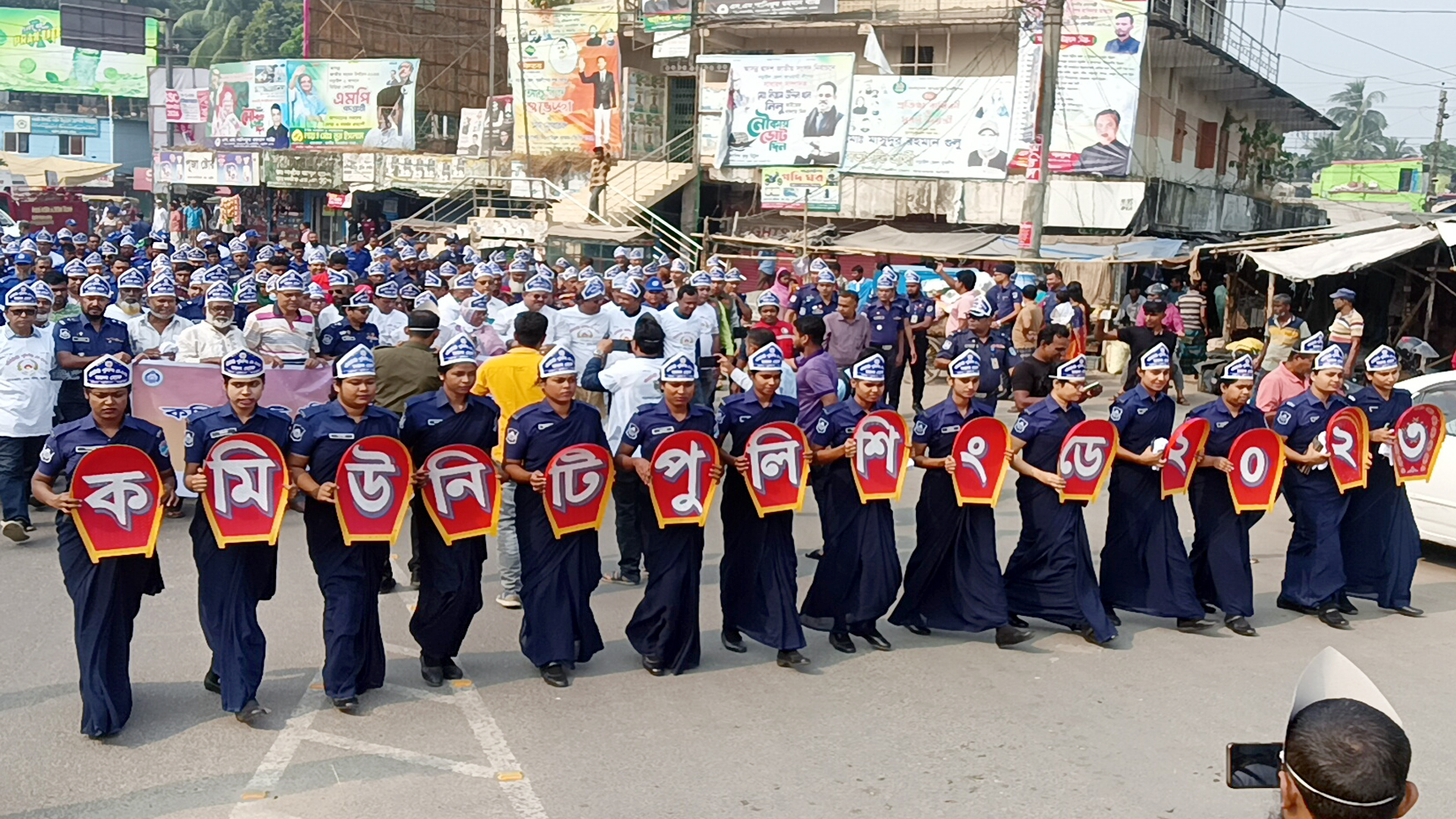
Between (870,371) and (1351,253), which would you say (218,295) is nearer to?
(870,371)

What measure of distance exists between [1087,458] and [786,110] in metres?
24.4

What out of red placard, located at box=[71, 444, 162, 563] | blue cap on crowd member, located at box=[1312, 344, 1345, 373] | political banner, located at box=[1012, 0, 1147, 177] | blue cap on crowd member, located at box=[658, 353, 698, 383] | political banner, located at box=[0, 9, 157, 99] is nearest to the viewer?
red placard, located at box=[71, 444, 162, 563]

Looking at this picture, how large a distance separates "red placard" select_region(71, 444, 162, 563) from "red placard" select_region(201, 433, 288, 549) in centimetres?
24

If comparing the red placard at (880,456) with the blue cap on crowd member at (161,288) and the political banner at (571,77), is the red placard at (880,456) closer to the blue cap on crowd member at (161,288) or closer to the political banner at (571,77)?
the blue cap on crowd member at (161,288)

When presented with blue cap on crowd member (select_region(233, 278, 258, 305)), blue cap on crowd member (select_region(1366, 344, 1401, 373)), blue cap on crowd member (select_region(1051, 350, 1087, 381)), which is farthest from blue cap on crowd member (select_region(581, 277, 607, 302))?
blue cap on crowd member (select_region(1366, 344, 1401, 373))

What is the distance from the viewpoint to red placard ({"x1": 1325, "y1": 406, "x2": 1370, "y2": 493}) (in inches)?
340

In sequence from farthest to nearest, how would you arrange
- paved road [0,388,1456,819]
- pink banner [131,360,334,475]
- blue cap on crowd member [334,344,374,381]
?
pink banner [131,360,334,475], blue cap on crowd member [334,344,374,381], paved road [0,388,1456,819]

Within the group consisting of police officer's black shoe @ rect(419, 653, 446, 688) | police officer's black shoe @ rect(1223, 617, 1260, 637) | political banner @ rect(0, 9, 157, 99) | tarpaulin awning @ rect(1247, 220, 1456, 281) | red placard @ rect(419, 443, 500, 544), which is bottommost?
police officer's black shoe @ rect(419, 653, 446, 688)

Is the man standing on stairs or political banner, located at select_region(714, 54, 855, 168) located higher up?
political banner, located at select_region(714, 54, 855, 168)

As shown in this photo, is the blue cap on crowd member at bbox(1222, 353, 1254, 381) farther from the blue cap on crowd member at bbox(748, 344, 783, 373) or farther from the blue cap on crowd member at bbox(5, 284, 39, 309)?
the blue cap on crowd member at bbox(5, 284, 39, 309)

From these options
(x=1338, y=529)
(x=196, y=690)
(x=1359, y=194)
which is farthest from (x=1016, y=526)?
(x=1359, y=194)

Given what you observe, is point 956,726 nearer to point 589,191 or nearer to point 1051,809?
point 1051,809

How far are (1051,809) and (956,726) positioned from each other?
0.98 meters

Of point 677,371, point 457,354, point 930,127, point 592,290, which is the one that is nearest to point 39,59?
point 930,127
